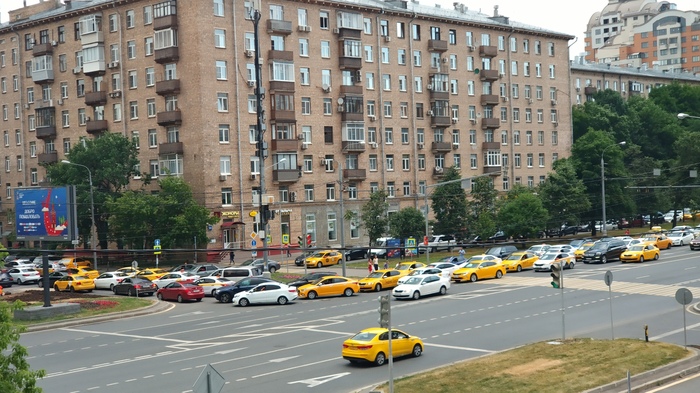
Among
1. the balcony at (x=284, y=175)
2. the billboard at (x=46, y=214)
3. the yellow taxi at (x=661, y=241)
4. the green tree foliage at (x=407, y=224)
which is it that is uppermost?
the balcony at (x=284, y=175)

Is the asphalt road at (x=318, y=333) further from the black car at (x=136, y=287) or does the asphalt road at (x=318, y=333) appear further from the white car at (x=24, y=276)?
the white car at (x=24, y=276)

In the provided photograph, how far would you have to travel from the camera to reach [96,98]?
7869cm

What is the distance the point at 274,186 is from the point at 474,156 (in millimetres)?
25886

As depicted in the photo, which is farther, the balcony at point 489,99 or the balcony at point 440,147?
the balcony at point 489,99

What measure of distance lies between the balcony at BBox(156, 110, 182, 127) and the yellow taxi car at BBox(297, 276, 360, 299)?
96.8 feet

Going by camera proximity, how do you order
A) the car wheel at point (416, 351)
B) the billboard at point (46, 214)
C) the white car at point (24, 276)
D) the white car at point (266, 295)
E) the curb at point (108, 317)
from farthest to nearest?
1. the white car at point (24, 276)
2. the billboard at point (46, 214)
3. the white car at point (266, 295)
4. the curb at point (108, 317)
5. the car wheel at point (416, 351)

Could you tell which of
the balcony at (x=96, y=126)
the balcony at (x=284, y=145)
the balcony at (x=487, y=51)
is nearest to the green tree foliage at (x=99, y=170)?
the balcony at (x=96, y=126)

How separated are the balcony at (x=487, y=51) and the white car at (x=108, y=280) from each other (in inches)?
1952

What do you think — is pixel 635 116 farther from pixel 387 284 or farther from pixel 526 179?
pixel 387 284

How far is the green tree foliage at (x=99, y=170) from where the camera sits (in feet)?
240

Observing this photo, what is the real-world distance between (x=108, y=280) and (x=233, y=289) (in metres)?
12.1

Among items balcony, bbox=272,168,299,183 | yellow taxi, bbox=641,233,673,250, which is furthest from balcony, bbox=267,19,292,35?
yellow taxi, bbox=641,233,673,250

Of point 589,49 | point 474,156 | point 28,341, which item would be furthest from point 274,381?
point 589,49

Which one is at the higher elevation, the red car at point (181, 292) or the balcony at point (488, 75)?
the balcony at point (488, 75)
